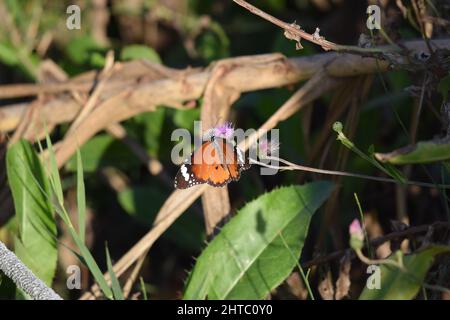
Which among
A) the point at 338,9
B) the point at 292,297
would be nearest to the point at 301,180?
the point at 292,297

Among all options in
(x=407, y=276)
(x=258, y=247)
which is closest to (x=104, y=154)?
(x=258, y=247)

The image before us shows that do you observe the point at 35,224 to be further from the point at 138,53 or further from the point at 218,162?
Answer: the point at 138,53

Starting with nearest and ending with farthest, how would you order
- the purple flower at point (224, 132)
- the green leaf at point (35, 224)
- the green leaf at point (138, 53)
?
1. the purple flower at point (224, 132)
2. the green leaf at point (35, 224)
3. the green leaf at point (138, 53)

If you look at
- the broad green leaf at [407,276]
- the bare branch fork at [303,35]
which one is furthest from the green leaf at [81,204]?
the broad green leaf at [407,276]

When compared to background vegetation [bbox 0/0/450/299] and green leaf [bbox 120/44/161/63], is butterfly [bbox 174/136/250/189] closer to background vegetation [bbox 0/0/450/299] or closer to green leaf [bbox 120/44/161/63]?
background vegetation [bbox 0/0/450/299]

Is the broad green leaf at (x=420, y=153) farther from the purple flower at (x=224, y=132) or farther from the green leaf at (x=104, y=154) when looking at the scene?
the green leaf at (x=104, y=154)
